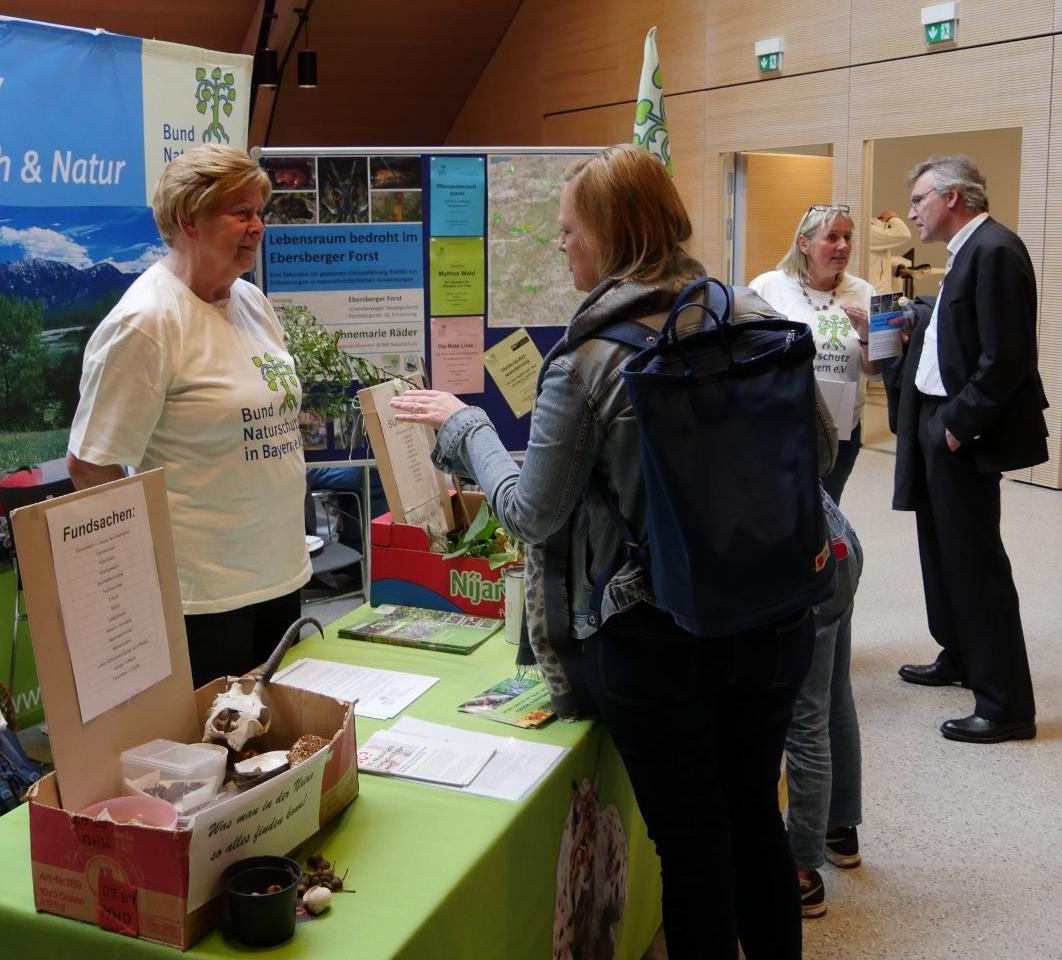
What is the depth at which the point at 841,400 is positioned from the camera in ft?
11.8

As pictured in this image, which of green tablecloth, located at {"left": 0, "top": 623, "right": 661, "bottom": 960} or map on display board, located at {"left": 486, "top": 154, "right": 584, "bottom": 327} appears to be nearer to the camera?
green tablecloth, located at {"left": 0, "top": 623, "right": 661, "bottom": 960}

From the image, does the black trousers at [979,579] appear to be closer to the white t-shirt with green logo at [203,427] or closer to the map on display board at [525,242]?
the map on display board at [525,242]

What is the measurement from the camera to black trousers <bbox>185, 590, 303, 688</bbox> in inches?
85.4

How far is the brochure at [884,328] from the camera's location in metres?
3.51

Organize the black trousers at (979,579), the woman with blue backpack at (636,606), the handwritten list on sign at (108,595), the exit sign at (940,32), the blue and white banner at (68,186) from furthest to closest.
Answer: the exit sign at (940,32) < the black trousers at (979,579) < the blue and white banner at (68,186) < the woman with blue backpack at (636,606) < the handwritten list on sign at (108,595)

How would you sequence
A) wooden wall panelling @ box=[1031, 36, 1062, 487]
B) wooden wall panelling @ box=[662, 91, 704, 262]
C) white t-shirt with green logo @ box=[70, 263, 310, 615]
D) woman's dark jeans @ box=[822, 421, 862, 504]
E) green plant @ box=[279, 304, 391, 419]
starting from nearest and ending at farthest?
white t-shirt with green logo @ box=[70, 263, 310, 615]
green plant @ box=[279, 304, 391, 419]
woman's dark jeans @ box=[822, 421, 862, 504]
wooden wall panelling @ box=[1031, 36, 1062, 487]
wooden wall panelling @ box=[662, 91, 704, 262]

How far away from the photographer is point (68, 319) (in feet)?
11.0

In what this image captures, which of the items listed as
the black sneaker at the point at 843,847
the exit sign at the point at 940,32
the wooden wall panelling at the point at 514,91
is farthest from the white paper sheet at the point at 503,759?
the wooden wall panelling at the point at 514,91

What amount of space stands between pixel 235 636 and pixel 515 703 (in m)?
0.61

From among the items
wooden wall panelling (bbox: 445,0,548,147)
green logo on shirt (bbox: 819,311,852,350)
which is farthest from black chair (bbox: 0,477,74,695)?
wooden wall panelling (bbox: 445,0,548,147)

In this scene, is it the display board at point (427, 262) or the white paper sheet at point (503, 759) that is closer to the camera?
the white paper sheet at point (503, 759)

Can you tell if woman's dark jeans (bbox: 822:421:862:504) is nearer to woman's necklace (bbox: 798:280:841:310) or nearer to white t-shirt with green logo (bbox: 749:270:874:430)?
white t-shirt with green logo (bbox: 749:270:874:430)

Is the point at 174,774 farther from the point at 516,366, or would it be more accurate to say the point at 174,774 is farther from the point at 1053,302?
the point at 1053,302

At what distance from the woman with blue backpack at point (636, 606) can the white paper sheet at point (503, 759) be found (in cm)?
12
